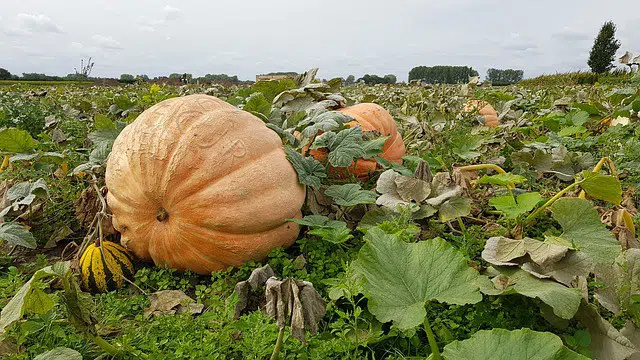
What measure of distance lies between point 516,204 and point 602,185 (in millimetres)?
422

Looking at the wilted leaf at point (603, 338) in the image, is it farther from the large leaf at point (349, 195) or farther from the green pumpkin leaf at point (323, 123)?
the green pumpkin leaf at point (323, 123)

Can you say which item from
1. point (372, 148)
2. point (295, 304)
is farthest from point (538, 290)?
point (372, 148)

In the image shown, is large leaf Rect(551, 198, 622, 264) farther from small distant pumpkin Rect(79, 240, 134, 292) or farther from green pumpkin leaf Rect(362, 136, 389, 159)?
small distant pumpkin Rect(79, 240, 134, 292)

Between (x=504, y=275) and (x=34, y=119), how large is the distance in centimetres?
556

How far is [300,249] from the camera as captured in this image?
7.61ft

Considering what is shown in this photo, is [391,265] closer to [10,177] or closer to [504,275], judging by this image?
[504,275]

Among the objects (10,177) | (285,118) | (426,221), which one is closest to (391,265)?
(426,221)

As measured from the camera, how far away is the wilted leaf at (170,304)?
6.53 feet

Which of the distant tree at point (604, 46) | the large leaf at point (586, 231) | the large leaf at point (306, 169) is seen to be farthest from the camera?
the distant tree at point (604, 46)

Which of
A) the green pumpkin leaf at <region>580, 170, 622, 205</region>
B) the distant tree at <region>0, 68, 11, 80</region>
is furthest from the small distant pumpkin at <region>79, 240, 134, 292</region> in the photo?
the distant tree at <region>0, 68, 11, 80</region>

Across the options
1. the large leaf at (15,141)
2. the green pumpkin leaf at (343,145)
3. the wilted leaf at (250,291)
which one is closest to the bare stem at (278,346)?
the wilted leaf at (250,291)

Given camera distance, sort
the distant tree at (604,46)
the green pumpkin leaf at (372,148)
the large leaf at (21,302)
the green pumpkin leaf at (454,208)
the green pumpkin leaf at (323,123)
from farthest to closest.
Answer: the distant tree at (604,46) → the green pumpkin leaf at (372,148) → the green pumpkin leaf at (323,123) → the green pumpkin leaf at (454,208) → the large leaf at (21,302)

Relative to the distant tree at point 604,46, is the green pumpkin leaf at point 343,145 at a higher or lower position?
lower

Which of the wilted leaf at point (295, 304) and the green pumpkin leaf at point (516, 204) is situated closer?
the wilted leaf at point (295, 304)
